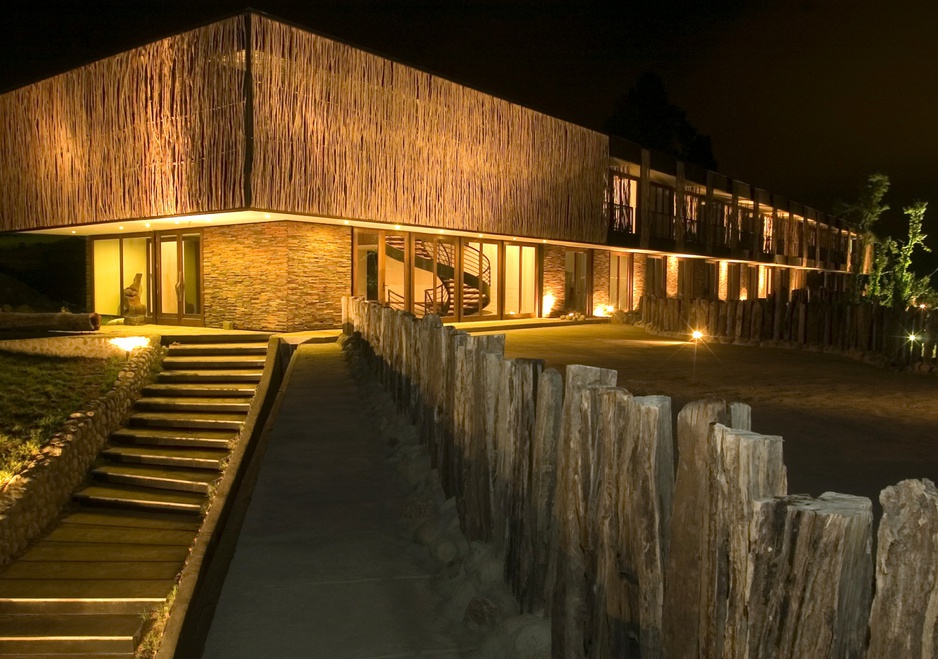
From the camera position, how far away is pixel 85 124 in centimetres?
1686

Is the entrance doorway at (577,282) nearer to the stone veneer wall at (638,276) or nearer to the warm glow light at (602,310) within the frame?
the warm glow light at (602,310)

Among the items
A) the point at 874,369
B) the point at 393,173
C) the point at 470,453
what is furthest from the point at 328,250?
the point at 470,453

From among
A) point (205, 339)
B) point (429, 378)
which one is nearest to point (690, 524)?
point (429, 378)

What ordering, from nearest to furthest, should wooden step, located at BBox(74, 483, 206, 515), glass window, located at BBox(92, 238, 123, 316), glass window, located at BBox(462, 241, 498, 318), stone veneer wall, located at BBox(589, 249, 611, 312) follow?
wooden step, located at BBox(74, 483, 206, 515) < glass window, located at BBox(92, 238, 123, 316) < glass window, located at BBox(462, 241, 498, 318) < stone veneer wall, located at BBox(589, 249, 611, 312)

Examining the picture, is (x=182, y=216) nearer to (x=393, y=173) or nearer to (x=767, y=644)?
(x=393, y=173)

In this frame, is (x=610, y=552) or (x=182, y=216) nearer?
(x=610, y=552)

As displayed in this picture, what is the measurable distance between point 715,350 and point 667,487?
14.2 meters

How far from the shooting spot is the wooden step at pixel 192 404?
470 inches

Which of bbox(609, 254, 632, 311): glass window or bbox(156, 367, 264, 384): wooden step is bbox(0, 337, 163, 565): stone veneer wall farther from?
bbox(609, 254, 632, 311): glass window

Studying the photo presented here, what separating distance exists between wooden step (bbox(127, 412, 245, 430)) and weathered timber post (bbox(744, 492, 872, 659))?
34.3 ft

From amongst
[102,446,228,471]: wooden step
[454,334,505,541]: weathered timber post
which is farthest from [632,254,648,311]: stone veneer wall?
[454,334,505,541]: weathered timber post

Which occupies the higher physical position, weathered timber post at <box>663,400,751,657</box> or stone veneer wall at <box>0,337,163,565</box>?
weathered timber post at <box>663,400,751,657</box>

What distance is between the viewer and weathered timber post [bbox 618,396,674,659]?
2508 mm

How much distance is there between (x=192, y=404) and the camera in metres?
12.1
